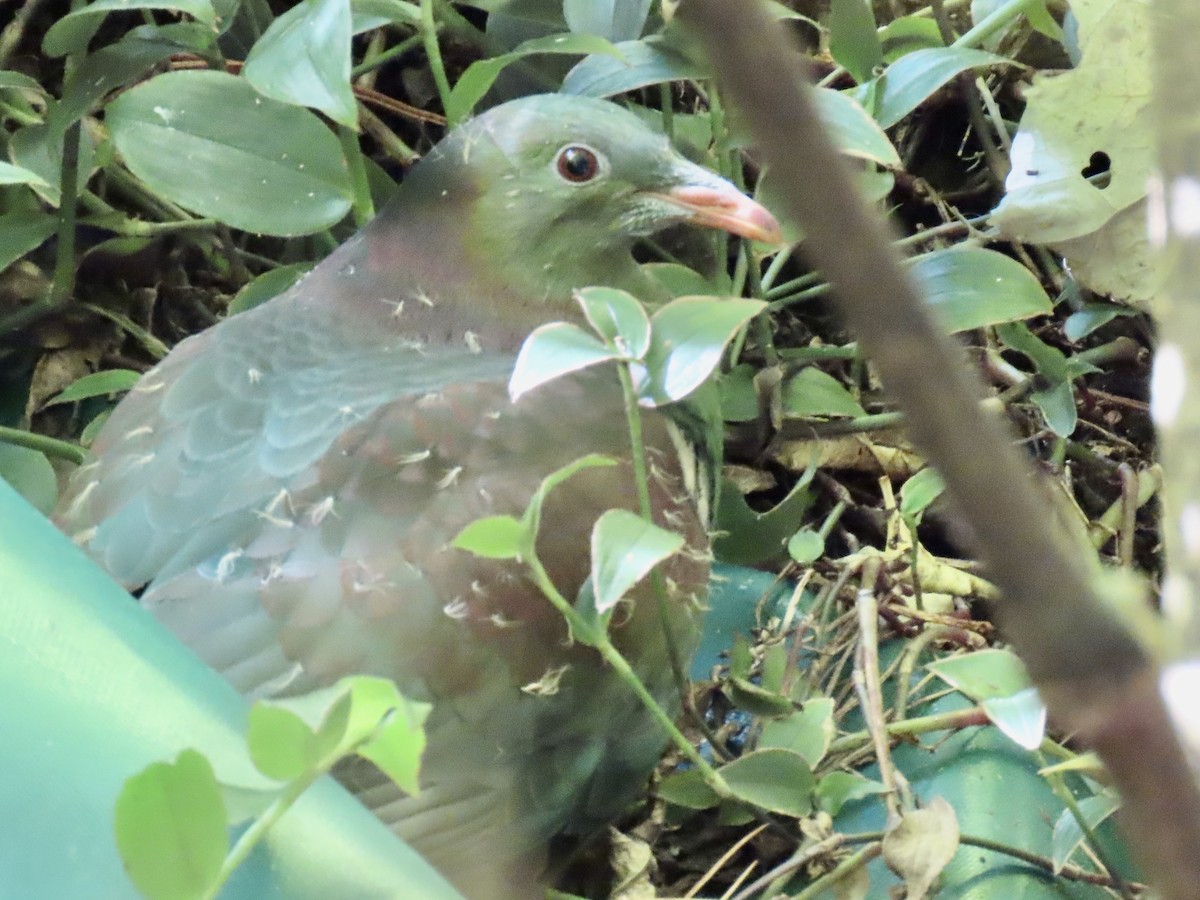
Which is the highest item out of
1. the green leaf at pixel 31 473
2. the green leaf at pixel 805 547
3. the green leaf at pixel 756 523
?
the green leaf at pixel 31 473

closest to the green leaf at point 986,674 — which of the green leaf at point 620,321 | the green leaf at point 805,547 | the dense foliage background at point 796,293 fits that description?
the dense foliage background at point 796,293

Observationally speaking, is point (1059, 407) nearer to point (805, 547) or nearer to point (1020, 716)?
point (805, 547)

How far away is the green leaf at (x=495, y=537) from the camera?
0.57m

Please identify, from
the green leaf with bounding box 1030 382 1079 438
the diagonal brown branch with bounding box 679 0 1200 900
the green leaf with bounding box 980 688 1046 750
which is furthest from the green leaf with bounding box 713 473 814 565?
the diagonal brown branch with bounding box 679 0 1200 900

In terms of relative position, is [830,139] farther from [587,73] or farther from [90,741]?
[587,73]

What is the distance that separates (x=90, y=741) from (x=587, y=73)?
2.78 feet

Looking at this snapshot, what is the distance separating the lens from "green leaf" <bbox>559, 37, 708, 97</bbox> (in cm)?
109

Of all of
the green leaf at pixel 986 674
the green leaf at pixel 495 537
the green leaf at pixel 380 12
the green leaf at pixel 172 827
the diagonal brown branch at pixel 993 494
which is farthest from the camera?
the green leaf at pixel 380 12

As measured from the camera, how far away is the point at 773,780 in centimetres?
84

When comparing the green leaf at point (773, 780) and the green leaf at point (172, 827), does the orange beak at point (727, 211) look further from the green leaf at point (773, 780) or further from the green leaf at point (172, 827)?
the green leaf at point (172, 827)

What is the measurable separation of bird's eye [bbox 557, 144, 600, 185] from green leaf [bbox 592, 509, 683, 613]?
1.65ft

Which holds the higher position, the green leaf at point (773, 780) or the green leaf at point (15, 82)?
the green leaf at point (15, 82)

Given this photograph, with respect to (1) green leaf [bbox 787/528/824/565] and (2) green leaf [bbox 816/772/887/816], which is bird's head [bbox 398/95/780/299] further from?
(2) green leaf [bbox 816/772/887/816]

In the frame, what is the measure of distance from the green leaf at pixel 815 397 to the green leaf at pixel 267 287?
485 millimetres
